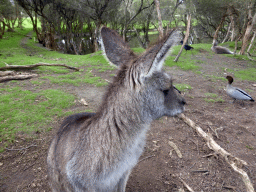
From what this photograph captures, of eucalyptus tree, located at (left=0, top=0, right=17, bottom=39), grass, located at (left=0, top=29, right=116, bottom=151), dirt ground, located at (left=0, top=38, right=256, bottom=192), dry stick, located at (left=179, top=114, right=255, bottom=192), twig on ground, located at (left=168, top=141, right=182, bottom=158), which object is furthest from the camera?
eucalyptus tree, located at (left=0, top=0, right=17, bottom=39)

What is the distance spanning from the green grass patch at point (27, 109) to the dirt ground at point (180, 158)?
28 cm

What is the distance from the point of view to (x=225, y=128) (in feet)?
13.8

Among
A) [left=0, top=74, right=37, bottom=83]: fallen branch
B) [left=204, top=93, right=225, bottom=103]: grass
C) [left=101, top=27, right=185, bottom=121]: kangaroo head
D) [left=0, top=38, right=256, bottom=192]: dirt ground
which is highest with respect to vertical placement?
[left=101, top=27, right=185, bottom=121]: kangaroo head

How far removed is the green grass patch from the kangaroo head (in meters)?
3.00

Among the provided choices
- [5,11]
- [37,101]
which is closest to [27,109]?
[37,101]

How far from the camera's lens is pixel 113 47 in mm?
2447

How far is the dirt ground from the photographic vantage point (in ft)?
9.44

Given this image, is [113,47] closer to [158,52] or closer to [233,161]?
[158,52]

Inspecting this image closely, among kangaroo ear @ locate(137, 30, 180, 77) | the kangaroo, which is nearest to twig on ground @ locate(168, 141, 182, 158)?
the kangaroo

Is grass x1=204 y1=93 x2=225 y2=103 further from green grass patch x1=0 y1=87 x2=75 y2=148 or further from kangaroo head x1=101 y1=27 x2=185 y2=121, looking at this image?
green grass patch x1=0 y1=87 x2=75 y2=148

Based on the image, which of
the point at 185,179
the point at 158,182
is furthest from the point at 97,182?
the point at 185,179

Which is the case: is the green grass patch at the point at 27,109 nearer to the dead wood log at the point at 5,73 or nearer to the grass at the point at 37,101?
the grass at the point at 37,101

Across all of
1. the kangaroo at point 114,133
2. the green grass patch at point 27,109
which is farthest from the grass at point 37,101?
the kangaroo at point 114,133

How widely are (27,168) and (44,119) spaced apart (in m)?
1.38
